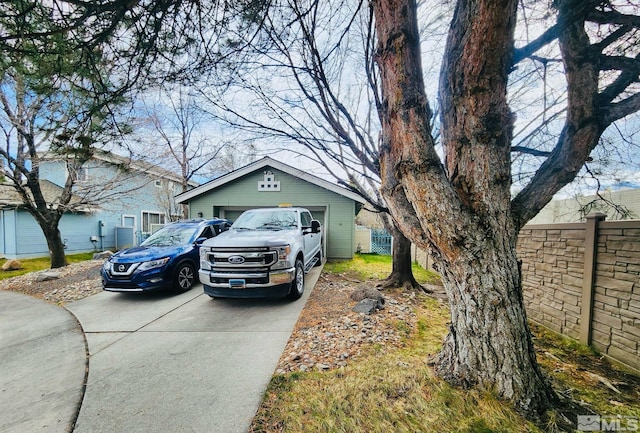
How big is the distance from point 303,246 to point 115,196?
897cm

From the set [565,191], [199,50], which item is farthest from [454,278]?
[199,50]

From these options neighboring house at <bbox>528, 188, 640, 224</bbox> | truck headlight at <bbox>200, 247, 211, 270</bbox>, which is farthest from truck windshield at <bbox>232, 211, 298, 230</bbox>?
neighboring house at <bbox>528, 188, 640, 224</bbox>

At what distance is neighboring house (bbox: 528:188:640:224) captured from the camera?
410cm

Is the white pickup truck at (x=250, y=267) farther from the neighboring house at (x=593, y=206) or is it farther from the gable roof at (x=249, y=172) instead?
the gable roof at (x=249, y=172)

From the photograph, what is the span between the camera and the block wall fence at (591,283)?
3230 millimetres

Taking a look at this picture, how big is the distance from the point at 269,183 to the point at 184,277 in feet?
19.6

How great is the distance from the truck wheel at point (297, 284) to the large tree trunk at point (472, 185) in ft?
11.4

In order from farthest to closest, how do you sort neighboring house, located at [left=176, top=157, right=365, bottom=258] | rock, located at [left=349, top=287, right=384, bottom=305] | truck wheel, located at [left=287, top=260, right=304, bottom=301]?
neighboring house, located at [left=176, top=157, right=365, bottom=258] < truck wheel, located at [left=287, top=260, right=304, bottom=301] < rock, located at [left=349, top=287, right=384, bottom=305]

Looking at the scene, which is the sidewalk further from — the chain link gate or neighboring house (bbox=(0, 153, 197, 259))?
the chain link gate

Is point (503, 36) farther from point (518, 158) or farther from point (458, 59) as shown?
point (518, 158)

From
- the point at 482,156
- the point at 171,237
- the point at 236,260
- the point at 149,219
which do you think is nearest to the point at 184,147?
the point at 149,219

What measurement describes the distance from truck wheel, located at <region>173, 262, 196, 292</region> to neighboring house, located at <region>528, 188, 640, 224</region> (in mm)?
7883

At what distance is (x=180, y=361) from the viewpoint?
3324 mm

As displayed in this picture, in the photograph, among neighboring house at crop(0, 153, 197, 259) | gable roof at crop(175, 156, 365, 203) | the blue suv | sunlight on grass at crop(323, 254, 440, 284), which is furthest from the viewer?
gable roof at crop(175, 156, 365, 203)
